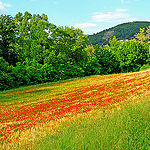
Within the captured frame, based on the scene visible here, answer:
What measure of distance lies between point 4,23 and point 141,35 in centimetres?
6542

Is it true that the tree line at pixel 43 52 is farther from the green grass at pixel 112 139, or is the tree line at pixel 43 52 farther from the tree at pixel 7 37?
the green grass at pixel 112 139

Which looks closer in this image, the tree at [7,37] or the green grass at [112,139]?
the green grass at [112,139]

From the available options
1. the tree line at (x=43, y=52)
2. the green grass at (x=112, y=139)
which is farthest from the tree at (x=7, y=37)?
the green grass at (x=112, y=139)

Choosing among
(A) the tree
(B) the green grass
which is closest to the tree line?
(A) the tree

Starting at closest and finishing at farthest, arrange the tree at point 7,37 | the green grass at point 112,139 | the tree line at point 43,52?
the green grass at point 112,139
the tree line at point 43,52
the tree at point 7,37

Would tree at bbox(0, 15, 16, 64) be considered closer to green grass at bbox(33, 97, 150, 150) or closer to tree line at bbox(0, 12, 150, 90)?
tree line at bbox(0, 12, 150, 90)

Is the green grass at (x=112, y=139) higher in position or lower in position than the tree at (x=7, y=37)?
lower

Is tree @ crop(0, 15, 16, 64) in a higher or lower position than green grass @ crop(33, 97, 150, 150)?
higher

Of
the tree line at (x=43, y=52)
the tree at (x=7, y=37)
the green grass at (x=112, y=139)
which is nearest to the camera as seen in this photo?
the green grass at (x=112, y=139)

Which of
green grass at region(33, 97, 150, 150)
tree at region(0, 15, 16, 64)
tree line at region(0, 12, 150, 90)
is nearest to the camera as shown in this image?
green grass at region(33, 97, 150, 150)

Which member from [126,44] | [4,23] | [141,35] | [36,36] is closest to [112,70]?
[126,44]

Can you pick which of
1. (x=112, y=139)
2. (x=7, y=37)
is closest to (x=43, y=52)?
(x=7, y=37)

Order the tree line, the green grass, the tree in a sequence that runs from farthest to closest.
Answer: the tree
the tree line
the green grass

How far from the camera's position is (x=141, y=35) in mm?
86625
